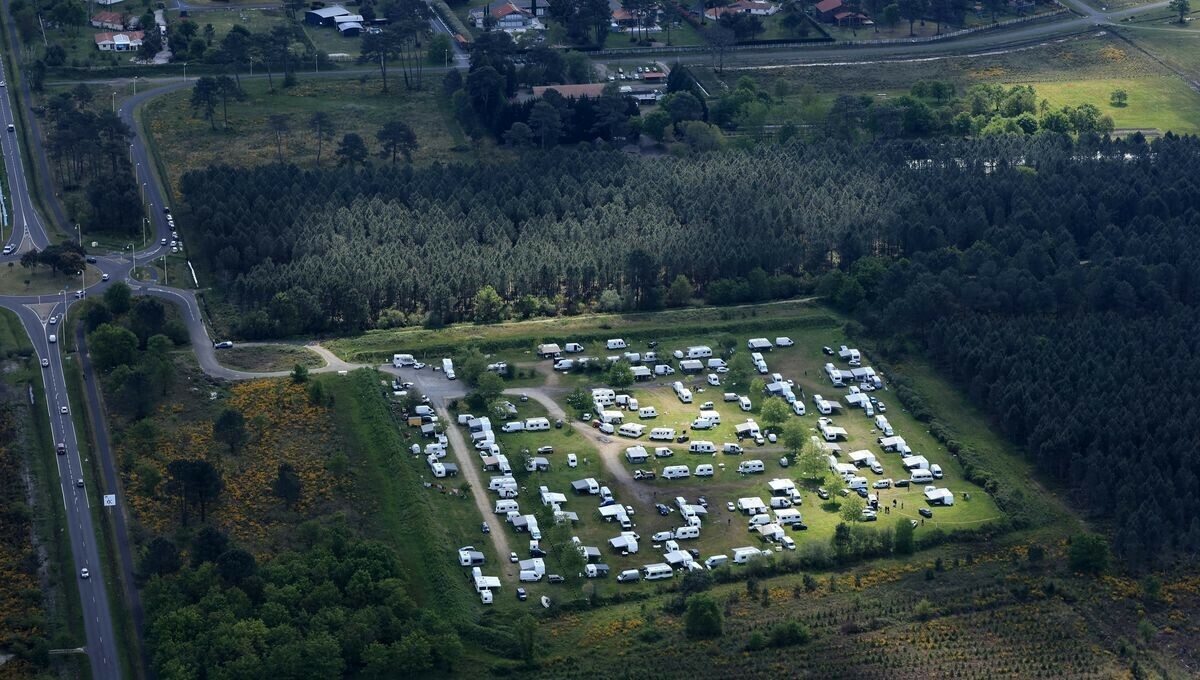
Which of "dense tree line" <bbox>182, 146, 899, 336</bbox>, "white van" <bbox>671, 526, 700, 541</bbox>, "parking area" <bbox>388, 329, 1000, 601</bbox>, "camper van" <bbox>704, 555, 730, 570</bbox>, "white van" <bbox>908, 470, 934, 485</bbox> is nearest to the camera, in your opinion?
"camper van" <bbox>704, 555, 730, 570</bbox>

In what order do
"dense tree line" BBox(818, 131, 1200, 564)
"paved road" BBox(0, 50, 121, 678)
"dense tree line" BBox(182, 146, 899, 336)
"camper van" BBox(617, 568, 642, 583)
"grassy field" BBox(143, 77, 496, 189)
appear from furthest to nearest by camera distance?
1. "grassy field" BBox(143, 77, 496, 189)
2. "dense tree line" BBox(182, 146, 899, 336)
3. "dense tree line" BBox(818, 131, 1200, 564)
4. "camper van" BBox(617, 568, 642, 583)
5. "paved road" BBox(0, 50, 121, 678)

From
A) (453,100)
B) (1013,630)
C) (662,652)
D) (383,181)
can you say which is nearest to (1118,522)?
(1013,630)

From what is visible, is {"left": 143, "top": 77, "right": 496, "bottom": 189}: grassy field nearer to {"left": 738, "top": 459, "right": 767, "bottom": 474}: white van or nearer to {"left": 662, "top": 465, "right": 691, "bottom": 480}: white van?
{"left": 662, "top": 465, "right": 691, "bottom": 480}: white van

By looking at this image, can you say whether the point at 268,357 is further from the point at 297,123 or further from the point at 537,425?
the point at 297,123

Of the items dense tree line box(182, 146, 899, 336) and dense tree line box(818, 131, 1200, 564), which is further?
dense tree line box(182, 146, 899, 336)

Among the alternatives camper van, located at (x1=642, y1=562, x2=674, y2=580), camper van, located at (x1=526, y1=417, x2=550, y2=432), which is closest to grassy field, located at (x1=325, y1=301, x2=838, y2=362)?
camper van, located at (x1=526, y1=417, x2=550, y2=432)

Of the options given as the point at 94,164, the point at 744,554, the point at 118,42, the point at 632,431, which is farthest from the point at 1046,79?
the point at 744,554

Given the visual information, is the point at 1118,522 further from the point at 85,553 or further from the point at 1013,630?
the point at 85,553
